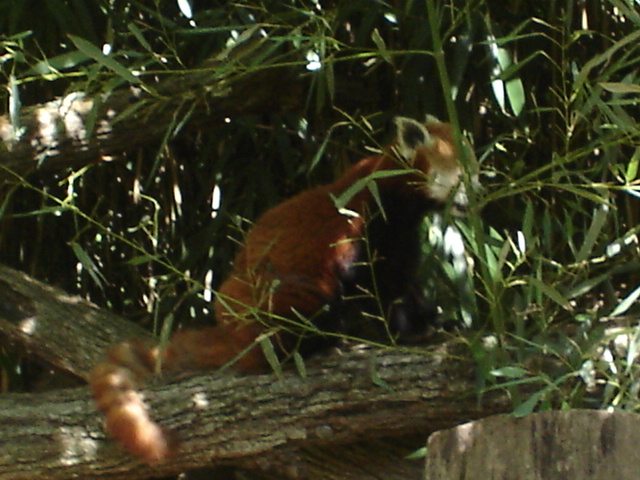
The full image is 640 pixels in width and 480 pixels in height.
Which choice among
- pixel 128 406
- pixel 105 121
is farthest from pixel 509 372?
pixel 105 121

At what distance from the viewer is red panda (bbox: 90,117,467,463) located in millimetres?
2617

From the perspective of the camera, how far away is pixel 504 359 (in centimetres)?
232

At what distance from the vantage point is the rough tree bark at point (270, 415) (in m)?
2.44

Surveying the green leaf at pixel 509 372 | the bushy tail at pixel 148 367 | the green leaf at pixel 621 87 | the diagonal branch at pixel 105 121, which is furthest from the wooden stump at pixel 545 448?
the diagonal branch at pixel 105 121

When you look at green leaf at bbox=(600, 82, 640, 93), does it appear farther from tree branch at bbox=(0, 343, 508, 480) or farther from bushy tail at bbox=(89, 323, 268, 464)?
bushy tail at bbox=(89, 323, 268, 464)

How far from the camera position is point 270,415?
2518mm

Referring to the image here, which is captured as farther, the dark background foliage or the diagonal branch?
the diagonal branch

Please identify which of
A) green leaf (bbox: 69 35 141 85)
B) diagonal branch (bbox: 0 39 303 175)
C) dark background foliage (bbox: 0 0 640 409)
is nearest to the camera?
green leaf (bbox: 69 35 141 85)

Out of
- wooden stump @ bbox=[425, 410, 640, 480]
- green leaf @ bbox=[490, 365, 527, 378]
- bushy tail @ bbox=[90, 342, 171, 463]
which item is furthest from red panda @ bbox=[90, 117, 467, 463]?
wooden stump @ bbox=[425, 410, 640, 480]

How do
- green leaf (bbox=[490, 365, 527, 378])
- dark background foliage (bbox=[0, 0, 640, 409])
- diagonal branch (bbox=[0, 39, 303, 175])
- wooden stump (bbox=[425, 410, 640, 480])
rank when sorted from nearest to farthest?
wooden stump (bbox=[425, 410, 640, 480]) → green leaf (bbox=[490, 365, 527, 378]) → dark background foliage (bbox=[0, 0, 640, 409]) → diagonal branch (bbox=[0, 39, 303, 175])

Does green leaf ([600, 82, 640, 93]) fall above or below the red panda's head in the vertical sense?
above

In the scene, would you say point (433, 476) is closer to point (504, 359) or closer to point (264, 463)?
point (504, 359)

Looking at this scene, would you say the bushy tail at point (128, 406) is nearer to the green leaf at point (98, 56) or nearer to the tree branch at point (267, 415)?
the tree branch at point (267, 415)

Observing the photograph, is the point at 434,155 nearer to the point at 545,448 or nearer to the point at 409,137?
the point at 409,137
